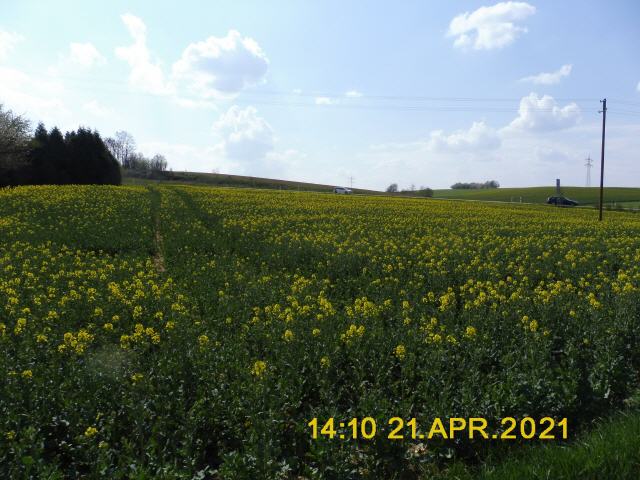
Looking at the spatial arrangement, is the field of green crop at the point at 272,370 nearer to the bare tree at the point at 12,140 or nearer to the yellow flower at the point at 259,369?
the yellow flower at the point at 259,369

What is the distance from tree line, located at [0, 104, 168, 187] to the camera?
47.2 metres

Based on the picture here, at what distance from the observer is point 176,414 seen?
455 centimetres

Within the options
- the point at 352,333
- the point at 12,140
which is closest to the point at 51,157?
the point at 12,140

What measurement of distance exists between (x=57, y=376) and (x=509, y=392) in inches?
184

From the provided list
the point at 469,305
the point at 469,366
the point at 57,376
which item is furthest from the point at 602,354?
the point at 57,376

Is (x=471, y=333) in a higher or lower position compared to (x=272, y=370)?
higher

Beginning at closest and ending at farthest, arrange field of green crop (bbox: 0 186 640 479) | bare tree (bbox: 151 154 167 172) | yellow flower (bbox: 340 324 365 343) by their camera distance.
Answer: field of green crop (bbox: 0 186 640 479), yellow flower (bbox: 340 324 365 343), bare tree (bbox: 151 154 167 172)

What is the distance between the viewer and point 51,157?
169ft

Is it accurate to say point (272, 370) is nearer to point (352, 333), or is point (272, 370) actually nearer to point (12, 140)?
point (352, 333)

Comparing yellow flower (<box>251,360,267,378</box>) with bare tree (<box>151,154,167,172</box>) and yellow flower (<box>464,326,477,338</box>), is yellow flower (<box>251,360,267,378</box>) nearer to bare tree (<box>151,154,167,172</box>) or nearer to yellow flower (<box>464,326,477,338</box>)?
yellow flower (<box>464,326,477,338</box>)
